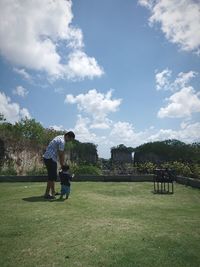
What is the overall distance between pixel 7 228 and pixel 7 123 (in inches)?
807

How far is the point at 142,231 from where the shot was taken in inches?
176

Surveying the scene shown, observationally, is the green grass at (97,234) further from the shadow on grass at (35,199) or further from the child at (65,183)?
the child at (65,183)

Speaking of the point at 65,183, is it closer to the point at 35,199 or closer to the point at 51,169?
the point at 51,169

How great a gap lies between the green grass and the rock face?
9.19 m

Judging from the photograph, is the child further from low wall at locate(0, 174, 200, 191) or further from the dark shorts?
low wall at locate(0, 174, 200, 191)

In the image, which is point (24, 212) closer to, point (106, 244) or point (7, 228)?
point (7, 228)

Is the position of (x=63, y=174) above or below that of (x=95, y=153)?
below

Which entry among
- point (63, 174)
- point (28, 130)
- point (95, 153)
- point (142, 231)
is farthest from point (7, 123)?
point (142, 231)

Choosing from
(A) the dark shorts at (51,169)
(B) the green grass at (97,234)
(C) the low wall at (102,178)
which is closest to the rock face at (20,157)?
(C) the low wall at (102,178)

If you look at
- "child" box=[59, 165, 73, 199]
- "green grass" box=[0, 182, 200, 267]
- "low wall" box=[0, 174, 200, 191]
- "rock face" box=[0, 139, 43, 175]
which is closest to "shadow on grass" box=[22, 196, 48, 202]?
"green grass" box=[0, 182, 200, 267]

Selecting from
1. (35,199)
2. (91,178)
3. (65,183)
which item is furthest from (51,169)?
(91,178)

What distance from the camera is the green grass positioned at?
3412mm

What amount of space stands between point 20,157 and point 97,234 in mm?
12956

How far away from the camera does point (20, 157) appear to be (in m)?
16.6
